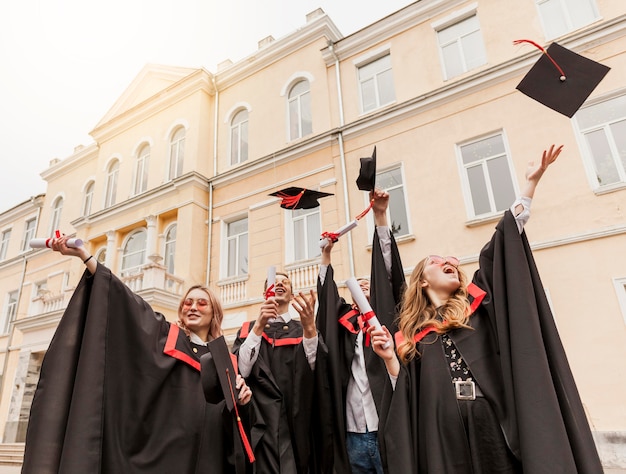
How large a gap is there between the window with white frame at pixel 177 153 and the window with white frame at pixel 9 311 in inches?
425

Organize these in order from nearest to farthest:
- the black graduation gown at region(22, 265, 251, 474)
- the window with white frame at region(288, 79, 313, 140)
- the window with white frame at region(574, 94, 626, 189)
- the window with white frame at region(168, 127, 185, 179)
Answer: the black graduation gown at region(22, 265, 251, 474), the window with white frame at region(574, 94, 626, 189), the window with white frame at region(288, 79, 313, 140), the window with white frame at region(168, 127, 185, 179)

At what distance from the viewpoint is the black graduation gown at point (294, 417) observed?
301 centimetres

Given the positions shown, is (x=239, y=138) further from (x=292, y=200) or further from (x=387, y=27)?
(x=292, y=200)

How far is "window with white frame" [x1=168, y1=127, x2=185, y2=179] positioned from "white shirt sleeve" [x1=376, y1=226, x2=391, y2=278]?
39.2 feet

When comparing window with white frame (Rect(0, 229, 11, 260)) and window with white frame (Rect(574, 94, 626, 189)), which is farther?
window with white frame (Rect(0, 229, 11, 260))

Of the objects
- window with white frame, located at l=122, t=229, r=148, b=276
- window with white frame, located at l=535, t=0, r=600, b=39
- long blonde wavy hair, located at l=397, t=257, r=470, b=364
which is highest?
window with white frame, located at l=535, t=0, r=600, b=39

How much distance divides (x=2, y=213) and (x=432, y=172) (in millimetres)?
22421

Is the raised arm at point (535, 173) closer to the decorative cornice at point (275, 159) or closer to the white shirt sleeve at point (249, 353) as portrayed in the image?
the white shirt sleeve at point (249, 353)

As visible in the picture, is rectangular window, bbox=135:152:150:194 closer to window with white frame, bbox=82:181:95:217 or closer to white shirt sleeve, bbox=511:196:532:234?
window with white frame, bbox=82:181:95:217

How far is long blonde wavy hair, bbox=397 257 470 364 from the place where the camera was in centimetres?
249

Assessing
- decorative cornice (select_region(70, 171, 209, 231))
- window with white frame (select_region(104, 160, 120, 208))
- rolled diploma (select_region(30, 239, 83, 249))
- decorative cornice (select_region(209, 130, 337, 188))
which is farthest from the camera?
window with white frame (select_region(104, 160, 120, 208))

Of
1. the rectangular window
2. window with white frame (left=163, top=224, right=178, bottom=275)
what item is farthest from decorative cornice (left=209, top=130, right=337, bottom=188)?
the rectangular window

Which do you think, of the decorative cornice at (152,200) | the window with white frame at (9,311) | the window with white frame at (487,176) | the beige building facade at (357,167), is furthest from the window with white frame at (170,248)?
the window with white frame at (9,311)

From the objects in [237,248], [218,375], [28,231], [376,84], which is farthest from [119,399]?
[28,231]
